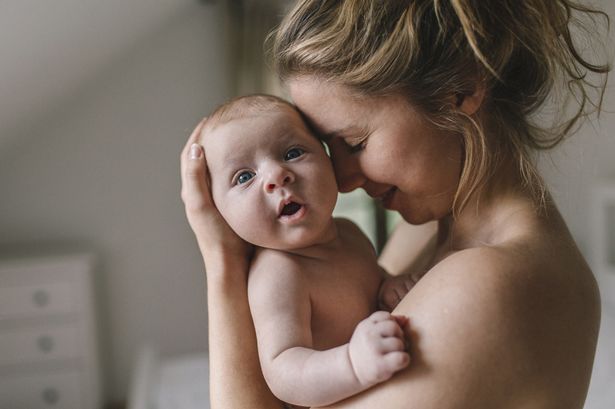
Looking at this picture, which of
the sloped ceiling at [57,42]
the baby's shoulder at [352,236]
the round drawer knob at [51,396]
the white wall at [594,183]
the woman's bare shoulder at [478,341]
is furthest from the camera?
the round drawer knob at [51,396]

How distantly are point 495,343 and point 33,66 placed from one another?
7.64 ft

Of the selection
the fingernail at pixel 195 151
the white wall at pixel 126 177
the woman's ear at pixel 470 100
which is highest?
the woman's ear at pixel 470 100

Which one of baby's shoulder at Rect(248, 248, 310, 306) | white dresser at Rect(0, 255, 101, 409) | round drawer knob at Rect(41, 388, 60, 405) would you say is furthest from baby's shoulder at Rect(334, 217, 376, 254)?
round drawer knob at Rect(41, 388, 60, 405)

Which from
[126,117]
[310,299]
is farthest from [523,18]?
[126,117]

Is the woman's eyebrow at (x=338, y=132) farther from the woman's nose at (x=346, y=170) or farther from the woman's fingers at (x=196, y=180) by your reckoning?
the woman's fingers at (x=196, y=180)

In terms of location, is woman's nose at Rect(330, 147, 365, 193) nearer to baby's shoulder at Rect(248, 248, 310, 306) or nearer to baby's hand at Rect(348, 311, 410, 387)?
baby's shoulder at Rect(248, 248, 310, 306)

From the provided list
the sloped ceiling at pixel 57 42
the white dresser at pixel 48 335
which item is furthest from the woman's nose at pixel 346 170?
the white dresser at pixel 48 335

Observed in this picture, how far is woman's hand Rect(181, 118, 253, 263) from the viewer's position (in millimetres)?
1066

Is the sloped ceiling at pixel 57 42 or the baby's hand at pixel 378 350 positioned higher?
the sloped ceiling at pixel 57 42

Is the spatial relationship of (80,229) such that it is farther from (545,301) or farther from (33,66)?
(545,301)

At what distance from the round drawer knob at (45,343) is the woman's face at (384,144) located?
2792mm

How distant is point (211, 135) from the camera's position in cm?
107

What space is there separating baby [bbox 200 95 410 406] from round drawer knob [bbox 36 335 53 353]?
2.67 metres

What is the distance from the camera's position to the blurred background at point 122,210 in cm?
329
